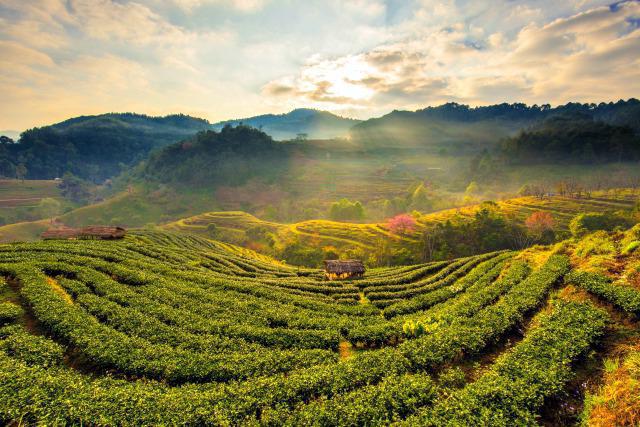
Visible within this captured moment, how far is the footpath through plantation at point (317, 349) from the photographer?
13.8m

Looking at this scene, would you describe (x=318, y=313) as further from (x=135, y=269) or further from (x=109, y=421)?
(x=135, y=269)

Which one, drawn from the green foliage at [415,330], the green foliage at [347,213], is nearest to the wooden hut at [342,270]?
the green foliage at [415,330]

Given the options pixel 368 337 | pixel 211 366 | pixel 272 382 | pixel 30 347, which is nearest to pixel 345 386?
pixel 272 382

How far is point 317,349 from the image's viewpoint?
21.0m

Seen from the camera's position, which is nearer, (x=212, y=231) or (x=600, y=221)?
(x=600, y=221)

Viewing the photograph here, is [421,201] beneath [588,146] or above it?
beneath

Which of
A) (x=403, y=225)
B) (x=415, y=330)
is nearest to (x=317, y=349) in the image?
(x=415, y=330)

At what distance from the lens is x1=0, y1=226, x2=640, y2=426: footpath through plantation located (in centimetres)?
1379

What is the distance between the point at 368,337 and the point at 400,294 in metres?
14.8

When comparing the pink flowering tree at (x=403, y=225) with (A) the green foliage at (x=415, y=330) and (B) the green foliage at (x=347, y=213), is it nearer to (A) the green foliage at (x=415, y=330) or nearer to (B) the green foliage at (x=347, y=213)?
(B) the green foliage at (x=347, y=213)

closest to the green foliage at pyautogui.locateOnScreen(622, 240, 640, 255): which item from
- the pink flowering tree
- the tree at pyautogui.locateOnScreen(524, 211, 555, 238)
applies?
the tree at pyautogui.locateOnScreen(524, 211, 555, 238)

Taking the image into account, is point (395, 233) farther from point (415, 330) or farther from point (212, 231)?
point (212, 231)

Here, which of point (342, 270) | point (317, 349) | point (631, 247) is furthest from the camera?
point (342, 270)

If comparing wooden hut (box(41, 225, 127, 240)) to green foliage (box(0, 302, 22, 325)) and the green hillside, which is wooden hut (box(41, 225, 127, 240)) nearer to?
green foliage (box(0, 302, 22, 325))
